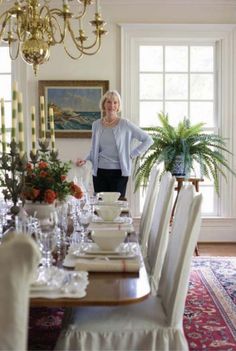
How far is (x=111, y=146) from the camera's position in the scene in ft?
15.3

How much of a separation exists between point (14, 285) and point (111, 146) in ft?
11.5

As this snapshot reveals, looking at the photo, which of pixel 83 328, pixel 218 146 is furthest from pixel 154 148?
pixel 83 328

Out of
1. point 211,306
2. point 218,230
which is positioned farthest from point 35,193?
point 218,230

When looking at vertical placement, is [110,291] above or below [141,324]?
above

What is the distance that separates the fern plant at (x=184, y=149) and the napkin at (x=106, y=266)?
3.06 m

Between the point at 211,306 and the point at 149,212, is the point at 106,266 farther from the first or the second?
the point at 211,306

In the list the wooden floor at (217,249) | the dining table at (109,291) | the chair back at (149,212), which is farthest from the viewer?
→ the wooden floor at (217,249)

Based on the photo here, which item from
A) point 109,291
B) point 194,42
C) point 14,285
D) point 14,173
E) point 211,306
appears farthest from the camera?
point 194,42

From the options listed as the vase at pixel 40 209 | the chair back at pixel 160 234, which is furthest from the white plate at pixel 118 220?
the vase at pixel 40 209

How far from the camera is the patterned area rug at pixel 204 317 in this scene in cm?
285

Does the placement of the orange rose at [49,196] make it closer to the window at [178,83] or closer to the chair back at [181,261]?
the chair back at [181,261]

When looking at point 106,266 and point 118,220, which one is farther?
point 118,220

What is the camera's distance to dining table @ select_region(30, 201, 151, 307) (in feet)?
5.33

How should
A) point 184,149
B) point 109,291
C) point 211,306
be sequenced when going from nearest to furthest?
point 109,291 < point 211,306 < point 184,149
